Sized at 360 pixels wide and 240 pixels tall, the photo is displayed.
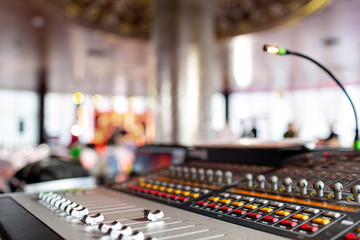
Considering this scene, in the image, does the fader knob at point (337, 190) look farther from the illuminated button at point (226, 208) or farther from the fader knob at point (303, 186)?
the illuminated button at point (226, 208)

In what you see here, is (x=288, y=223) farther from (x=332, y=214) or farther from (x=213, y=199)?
(x=213, y=199)

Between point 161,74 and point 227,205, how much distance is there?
5.75 ft

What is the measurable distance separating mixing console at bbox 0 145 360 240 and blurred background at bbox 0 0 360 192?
735 millimetres

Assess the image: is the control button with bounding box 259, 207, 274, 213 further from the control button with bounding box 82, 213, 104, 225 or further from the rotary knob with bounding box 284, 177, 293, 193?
the control button with bounding box 82, 213, 104, 225

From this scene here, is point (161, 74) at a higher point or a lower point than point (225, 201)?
higher

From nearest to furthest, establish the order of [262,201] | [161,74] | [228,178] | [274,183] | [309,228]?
[309,228]
[262,201]
[274,183]
[228,178]
[161,74]

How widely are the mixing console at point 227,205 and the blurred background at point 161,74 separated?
735 millimetres

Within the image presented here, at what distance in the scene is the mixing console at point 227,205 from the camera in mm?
657

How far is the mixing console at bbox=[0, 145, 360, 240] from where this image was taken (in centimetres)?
66

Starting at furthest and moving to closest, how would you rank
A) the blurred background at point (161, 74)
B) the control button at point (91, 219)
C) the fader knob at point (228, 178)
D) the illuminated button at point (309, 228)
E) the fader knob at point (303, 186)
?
1. the blurred background at point (161, 74)
2. the fader knob at point (228, 178)
3. the fader knob at point (303, 186)
4. the control button at point (91, 219)
5. the illuminated button at point (309, 228)

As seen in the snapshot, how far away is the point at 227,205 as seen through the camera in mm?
860

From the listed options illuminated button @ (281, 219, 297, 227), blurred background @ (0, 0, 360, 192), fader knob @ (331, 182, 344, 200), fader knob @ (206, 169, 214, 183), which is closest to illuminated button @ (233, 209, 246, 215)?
illuminated button @ (281, 219, 297, 227)

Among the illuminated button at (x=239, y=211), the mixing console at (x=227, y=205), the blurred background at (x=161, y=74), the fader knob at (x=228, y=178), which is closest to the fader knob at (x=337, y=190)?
the mixing console at (x=227, y=205)

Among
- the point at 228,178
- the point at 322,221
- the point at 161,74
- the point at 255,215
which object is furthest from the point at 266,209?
the point at 161,74
